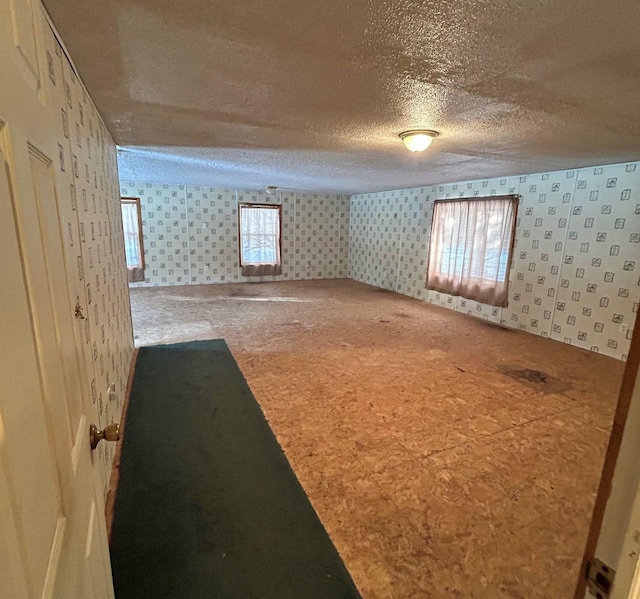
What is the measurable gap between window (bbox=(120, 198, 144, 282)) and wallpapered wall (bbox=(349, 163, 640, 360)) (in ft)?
19.1

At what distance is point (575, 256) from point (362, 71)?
12.5ft

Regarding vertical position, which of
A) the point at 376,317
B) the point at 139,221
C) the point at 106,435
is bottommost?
the point at 376,317

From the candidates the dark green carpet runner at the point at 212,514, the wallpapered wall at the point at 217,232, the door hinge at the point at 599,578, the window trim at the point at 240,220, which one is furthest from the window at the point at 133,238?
the door hinge at the point at 599,578

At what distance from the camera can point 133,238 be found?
6.98m

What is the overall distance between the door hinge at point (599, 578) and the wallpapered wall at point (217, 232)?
7756mm

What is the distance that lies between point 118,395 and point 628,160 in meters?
5.11

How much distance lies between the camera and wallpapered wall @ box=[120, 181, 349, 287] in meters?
7.12

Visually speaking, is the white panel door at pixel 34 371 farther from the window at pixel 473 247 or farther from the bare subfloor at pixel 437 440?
the window at pixel 473 247

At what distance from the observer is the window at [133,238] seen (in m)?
6.84

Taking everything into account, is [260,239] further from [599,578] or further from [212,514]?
[599,578]

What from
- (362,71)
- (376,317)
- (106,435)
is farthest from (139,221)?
(106,435)

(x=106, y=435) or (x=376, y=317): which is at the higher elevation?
(x=106, y=435)

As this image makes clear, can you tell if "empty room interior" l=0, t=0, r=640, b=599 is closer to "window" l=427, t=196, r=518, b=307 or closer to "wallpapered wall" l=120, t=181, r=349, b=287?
"window" l=427, t=196, r=518, b=307

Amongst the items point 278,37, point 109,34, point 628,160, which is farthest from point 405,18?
point 628,160
